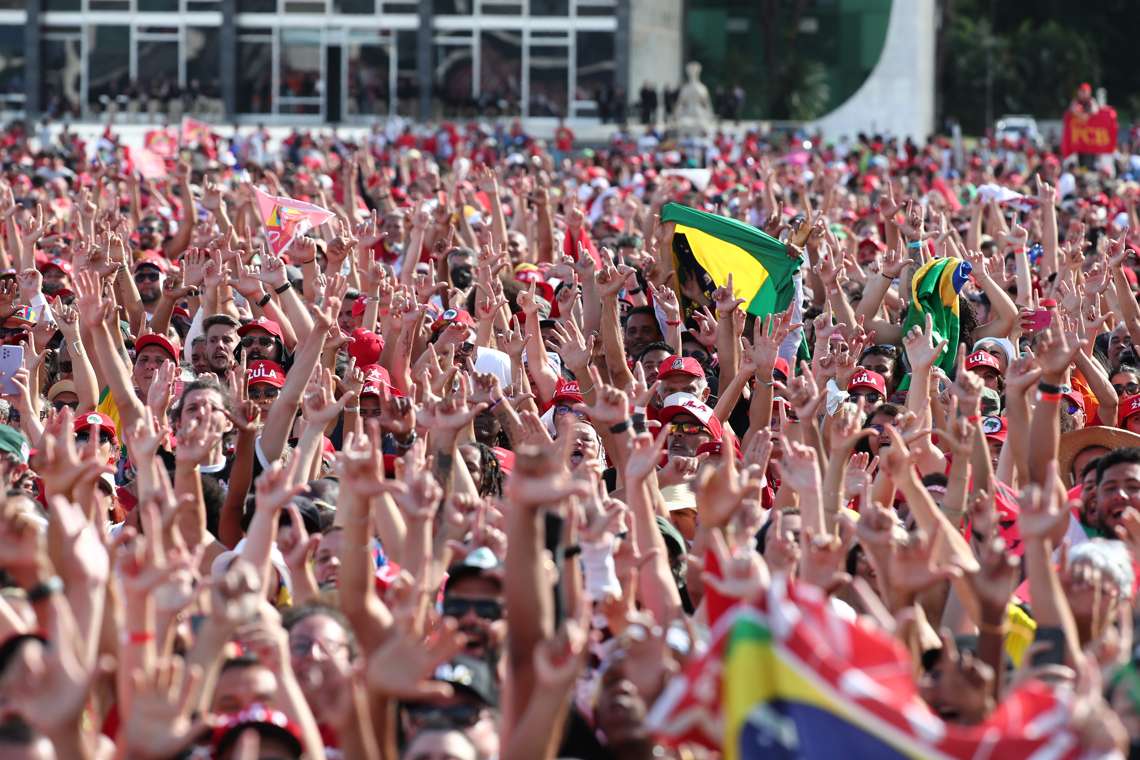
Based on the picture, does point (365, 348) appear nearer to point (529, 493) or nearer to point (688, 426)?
point (688, 426)

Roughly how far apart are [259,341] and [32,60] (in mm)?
40561

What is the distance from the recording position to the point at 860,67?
161ft

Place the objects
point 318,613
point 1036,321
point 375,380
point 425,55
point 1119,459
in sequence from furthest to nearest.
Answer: point 425,55
point 1036,321
point 375,380
point 1119,459
point 318,613

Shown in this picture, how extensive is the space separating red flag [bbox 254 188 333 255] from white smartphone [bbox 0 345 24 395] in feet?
12.6

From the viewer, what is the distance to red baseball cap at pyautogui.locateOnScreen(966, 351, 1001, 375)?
8938 mm

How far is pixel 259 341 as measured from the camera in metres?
9.00

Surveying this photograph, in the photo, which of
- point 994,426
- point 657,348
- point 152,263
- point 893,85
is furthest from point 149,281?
point 893,85

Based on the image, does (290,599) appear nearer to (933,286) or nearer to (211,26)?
(933,286)

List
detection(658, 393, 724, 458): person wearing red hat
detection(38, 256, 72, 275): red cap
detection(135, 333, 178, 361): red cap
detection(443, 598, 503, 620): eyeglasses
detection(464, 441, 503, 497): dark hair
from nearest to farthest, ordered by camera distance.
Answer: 1. detection(443, 598, 503, 620): eyeglasses
2. detection(464, 441, 503, 497): dark hair
3. detection(658, 393, 724, 458): person wearing red hat
4. detection(135, 333, 178, 361): red cap
5. detection(38, 256, 72, 275): red cap

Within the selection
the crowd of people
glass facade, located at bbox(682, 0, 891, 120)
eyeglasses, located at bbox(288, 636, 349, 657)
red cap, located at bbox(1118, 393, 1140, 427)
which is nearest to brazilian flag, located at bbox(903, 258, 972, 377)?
the crowd of people

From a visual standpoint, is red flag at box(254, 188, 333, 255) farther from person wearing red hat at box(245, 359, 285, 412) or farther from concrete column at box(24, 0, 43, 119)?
concrete column at box(24, 0, 43, 119)

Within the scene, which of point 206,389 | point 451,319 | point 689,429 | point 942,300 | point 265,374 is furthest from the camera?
point 942,300

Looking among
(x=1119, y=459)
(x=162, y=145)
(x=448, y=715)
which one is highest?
(x=162, y=145)

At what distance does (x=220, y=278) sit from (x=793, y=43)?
41045 mm
